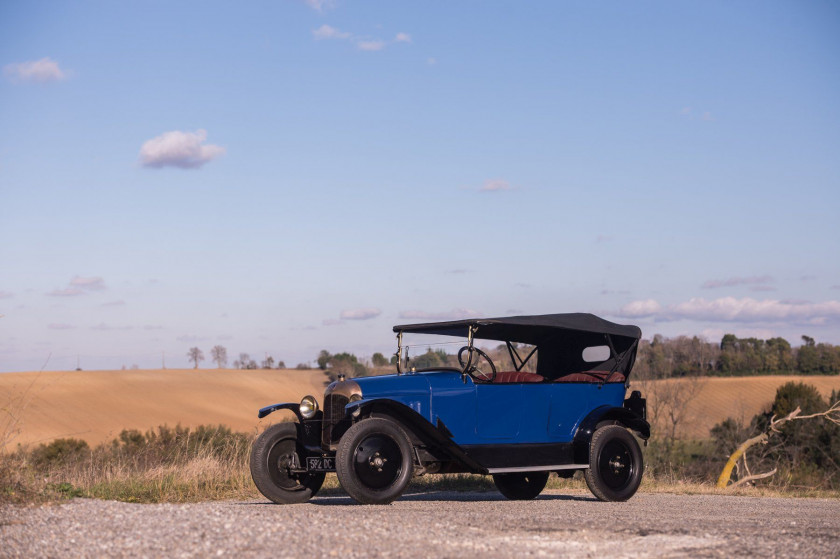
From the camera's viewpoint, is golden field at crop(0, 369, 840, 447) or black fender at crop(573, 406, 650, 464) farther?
golden field at crop(0, 369, 840, 447)

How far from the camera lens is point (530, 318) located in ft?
39.5

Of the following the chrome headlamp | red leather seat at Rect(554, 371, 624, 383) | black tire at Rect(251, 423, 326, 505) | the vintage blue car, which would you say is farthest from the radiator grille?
red leather seat at Rect(554, 371, 624, 383)

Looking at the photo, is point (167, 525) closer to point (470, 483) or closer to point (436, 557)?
point (436, 557)

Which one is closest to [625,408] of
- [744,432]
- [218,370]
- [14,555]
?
[14,555]

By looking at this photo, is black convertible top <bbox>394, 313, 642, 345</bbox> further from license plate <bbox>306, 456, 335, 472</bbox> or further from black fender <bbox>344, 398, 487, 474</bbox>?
license plate <bbox>306, 456, 335, 472</bbox>

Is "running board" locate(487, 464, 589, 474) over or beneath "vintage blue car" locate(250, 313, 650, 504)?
beneath

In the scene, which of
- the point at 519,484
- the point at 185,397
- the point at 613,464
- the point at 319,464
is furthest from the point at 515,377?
the point at 185,397

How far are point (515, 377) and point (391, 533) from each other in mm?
5145

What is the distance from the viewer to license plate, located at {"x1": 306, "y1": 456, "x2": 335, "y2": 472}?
10.5 meters

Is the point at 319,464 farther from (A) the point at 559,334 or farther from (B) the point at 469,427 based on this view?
(A) the point at 559,334

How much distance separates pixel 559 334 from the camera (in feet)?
44.7

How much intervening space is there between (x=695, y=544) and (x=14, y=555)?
498 cm

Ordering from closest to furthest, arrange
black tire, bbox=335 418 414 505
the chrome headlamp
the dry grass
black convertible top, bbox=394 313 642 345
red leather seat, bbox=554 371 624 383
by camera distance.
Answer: black tire, bbox=335 418 414 505 → the chrome headlamp → black convertible top, bbox=394 313 642 345 → red leather seat, bbox=554 371 624 383 → the dry grass

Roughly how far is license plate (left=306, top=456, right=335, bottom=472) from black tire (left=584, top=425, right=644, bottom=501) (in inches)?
135
